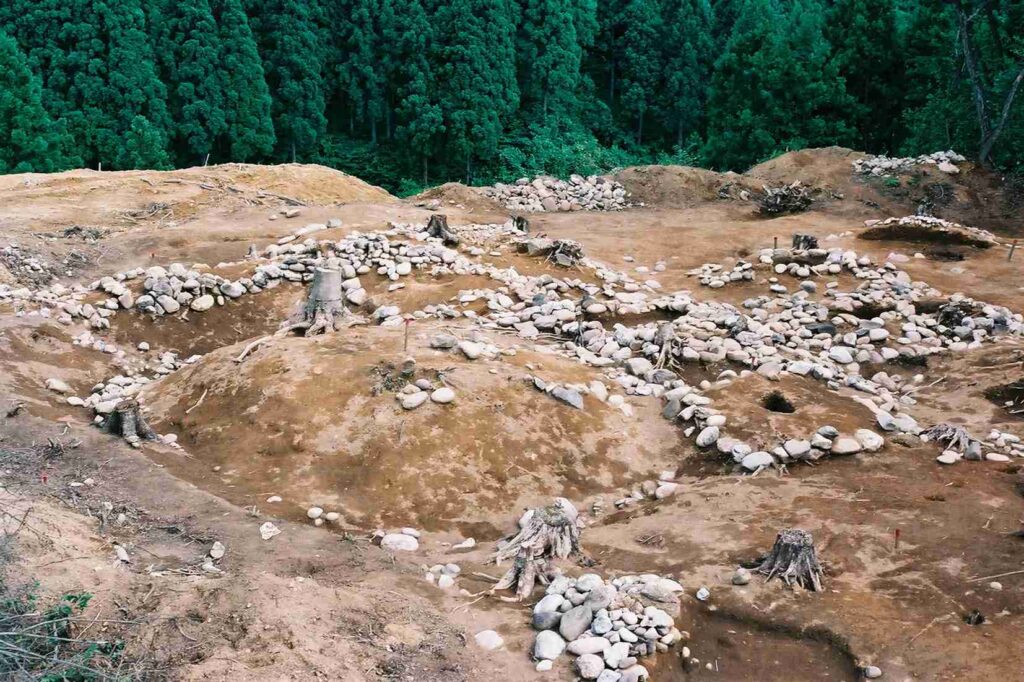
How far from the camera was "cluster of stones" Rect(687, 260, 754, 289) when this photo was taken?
574 inches

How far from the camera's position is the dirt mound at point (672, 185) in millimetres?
22891

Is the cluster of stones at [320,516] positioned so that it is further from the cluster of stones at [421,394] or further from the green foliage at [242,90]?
the green foliage at [242,90]

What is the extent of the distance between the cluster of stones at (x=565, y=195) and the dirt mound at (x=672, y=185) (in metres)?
0.42

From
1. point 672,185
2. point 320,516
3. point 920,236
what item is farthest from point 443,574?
point 672,185

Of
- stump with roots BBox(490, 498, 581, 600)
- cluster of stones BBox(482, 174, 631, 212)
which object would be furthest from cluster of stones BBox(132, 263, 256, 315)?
cluster of stones BBox(482, 174, 631, 212)

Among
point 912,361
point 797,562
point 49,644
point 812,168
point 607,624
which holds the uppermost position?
point 49,644

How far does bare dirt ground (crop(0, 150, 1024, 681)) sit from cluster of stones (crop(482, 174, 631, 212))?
10871 millimetres

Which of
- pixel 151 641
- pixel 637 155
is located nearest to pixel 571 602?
pixel 151 641

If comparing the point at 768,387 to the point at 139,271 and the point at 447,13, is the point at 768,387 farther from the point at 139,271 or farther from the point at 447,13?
the point at 447,13

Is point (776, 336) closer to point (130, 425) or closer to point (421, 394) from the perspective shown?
point (421, 394)

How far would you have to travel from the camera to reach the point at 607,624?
5543mm

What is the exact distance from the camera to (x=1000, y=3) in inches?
920

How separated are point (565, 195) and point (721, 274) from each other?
982cm

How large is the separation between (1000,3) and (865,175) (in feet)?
22.7
